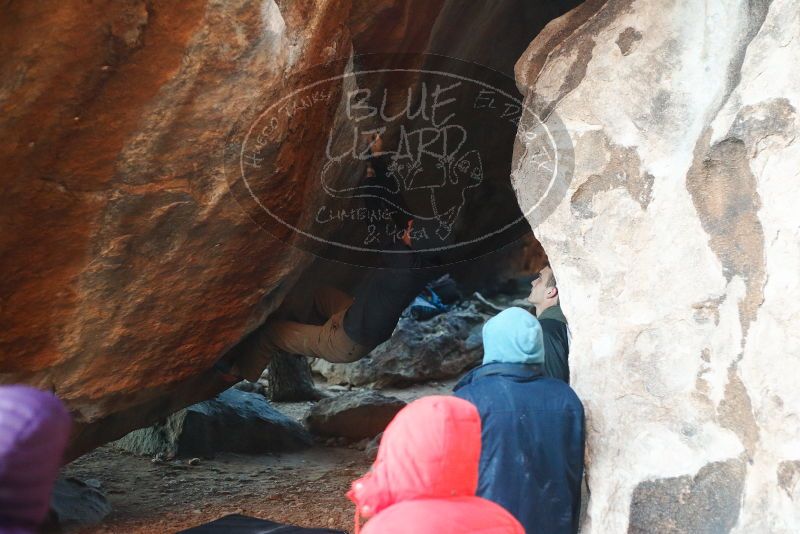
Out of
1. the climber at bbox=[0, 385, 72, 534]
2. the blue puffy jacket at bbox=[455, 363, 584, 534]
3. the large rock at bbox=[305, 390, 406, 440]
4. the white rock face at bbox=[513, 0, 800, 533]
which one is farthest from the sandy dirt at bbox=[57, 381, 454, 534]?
the climber at bbox=[0, 385, 72, 534]

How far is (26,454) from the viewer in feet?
3.82

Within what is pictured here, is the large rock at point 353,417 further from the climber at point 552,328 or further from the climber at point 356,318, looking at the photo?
the climber at point 552,328

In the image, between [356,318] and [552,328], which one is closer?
[552,328]

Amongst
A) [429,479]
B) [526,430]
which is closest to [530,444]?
[526,430]

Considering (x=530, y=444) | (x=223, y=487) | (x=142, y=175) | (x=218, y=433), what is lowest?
(x=223, y=487)

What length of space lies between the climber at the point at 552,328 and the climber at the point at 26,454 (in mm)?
1906

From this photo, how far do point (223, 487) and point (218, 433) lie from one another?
0.76m

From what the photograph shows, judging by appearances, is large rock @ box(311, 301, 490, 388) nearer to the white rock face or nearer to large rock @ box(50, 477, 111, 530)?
large rock @ box(50, 477, 111, 530)

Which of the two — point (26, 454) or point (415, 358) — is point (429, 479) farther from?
point (415, 358)

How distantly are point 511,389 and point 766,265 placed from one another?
2.73 ft

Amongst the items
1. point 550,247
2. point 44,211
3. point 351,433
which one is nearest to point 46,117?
point 44,211

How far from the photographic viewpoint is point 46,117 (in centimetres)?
253

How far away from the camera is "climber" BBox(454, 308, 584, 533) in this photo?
2.41 m

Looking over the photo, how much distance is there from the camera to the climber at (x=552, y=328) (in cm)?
300
